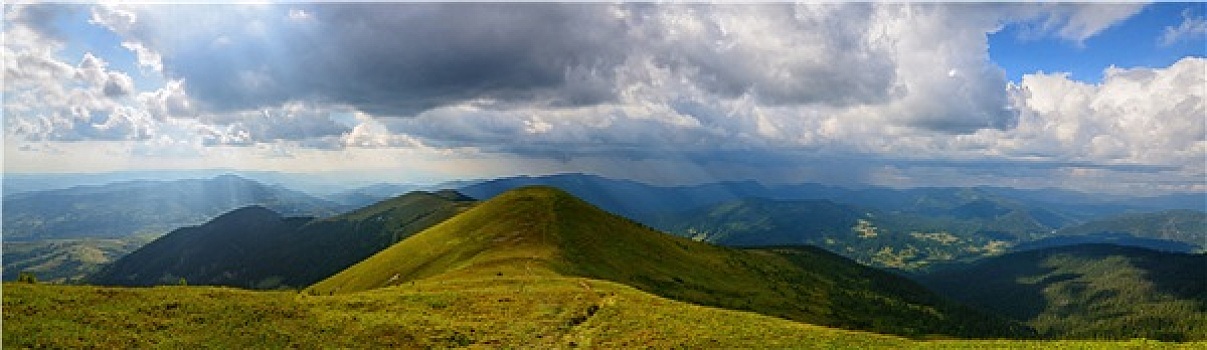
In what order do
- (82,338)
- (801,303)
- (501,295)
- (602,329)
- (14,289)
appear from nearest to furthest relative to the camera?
(82,338) < (14,289) < (602,329) < (501,295) < (801,303)

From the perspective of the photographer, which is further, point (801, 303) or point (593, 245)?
point (801, 303)

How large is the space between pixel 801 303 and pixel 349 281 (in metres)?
131

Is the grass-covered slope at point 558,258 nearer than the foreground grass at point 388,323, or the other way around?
the foreground grass at point 388,323

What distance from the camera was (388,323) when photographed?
5847 centimetres

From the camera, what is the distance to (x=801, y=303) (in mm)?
197125

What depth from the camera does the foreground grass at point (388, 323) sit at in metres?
48.1

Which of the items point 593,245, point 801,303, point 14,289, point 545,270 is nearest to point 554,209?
point 593,245

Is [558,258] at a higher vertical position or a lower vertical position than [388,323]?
lower

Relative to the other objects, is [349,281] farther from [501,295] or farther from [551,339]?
[551,339]

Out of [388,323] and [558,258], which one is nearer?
[388,323]

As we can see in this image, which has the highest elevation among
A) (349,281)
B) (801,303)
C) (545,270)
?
(545,270)

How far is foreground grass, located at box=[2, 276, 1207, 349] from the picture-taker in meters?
48.1

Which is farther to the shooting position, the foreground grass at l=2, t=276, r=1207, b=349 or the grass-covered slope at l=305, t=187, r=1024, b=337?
the grass-covered slope at l=305, t=187, r=1024, b=337

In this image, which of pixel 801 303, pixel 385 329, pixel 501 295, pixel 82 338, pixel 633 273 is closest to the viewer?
pixel 82 338
